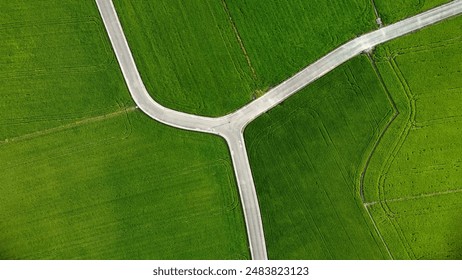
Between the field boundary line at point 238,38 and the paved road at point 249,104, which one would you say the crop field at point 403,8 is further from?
the field boundary line at point 238,38

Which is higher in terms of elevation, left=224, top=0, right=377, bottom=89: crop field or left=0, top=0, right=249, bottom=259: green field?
left=224, top=0, right=377, bottom=89: crop field

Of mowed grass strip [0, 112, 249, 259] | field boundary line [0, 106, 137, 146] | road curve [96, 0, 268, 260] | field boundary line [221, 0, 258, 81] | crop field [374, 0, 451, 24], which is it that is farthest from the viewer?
crop field [374, 0, 451, 24]

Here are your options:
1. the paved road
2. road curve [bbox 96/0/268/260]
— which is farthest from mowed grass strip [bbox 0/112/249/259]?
the paved road

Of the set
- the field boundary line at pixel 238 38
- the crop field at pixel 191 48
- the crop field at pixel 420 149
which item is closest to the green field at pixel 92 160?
the crop field at pixel 191 48

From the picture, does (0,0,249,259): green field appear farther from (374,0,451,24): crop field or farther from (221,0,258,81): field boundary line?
(374,0,451,24): crop field

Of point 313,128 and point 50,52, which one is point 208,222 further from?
point 50,52

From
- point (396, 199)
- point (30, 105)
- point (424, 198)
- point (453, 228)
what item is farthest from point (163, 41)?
point (453, 228)

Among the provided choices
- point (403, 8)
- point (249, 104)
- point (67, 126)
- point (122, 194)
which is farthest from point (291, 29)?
point (67, 126)
